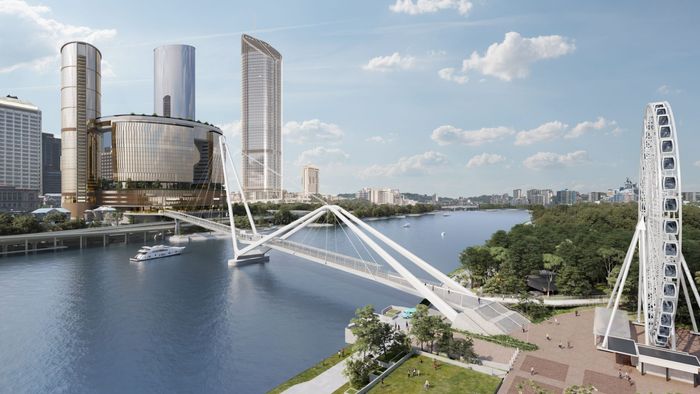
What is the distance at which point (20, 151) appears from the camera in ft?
488

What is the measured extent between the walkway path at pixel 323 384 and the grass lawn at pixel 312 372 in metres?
0.54

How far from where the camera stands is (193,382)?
24328 millimetres

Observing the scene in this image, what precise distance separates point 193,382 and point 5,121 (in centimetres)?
17309

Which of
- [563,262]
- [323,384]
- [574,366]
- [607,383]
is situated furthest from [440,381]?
[563,262]

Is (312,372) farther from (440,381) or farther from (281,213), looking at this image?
(281,213)

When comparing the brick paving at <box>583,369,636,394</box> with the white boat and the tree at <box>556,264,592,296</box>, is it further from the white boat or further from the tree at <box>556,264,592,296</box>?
the white boat

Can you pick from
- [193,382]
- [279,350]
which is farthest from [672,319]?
[193,382]

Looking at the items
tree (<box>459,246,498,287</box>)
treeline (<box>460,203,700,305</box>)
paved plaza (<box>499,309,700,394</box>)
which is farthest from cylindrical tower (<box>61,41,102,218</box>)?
paved plaza (<box>499,309,700,394</box>)

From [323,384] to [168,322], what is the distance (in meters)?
18.9

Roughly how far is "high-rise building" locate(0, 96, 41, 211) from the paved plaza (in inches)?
6671

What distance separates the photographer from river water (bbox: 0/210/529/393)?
25.0m

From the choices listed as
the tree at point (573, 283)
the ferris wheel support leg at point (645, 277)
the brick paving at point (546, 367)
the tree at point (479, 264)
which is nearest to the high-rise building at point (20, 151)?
the tree at point (479, 264)

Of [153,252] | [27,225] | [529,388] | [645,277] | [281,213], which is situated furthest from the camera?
[281,213]

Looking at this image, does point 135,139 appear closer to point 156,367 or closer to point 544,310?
point 156,367
